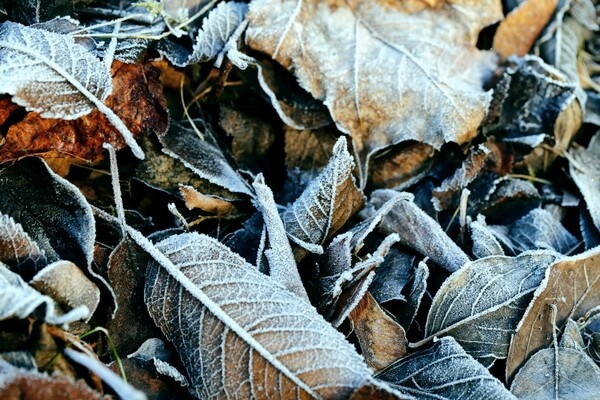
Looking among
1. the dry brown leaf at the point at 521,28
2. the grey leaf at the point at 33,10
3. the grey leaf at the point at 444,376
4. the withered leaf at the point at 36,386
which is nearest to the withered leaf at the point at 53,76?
the grey leaf at the point at 33,10

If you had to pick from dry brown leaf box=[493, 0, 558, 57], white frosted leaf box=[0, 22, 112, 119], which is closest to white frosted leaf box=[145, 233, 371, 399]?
white frosted leaf box=[0, 22, 112, 119]

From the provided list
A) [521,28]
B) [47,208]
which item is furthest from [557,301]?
[47,208]

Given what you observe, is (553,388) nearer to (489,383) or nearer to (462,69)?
(489,383)

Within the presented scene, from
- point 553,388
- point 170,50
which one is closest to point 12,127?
point 170,50

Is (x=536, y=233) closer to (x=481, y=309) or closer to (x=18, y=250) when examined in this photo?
(x=481, y=309)

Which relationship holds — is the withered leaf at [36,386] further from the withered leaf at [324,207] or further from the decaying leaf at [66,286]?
the withered leaf at [324,207]

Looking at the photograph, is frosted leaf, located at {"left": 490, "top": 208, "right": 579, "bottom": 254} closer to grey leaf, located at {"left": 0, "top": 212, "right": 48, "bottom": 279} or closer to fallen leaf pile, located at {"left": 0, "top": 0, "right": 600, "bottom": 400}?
fallen leaf pile, located at {"left": 0, "top": 0, "right": 600, "bottom": 400}
